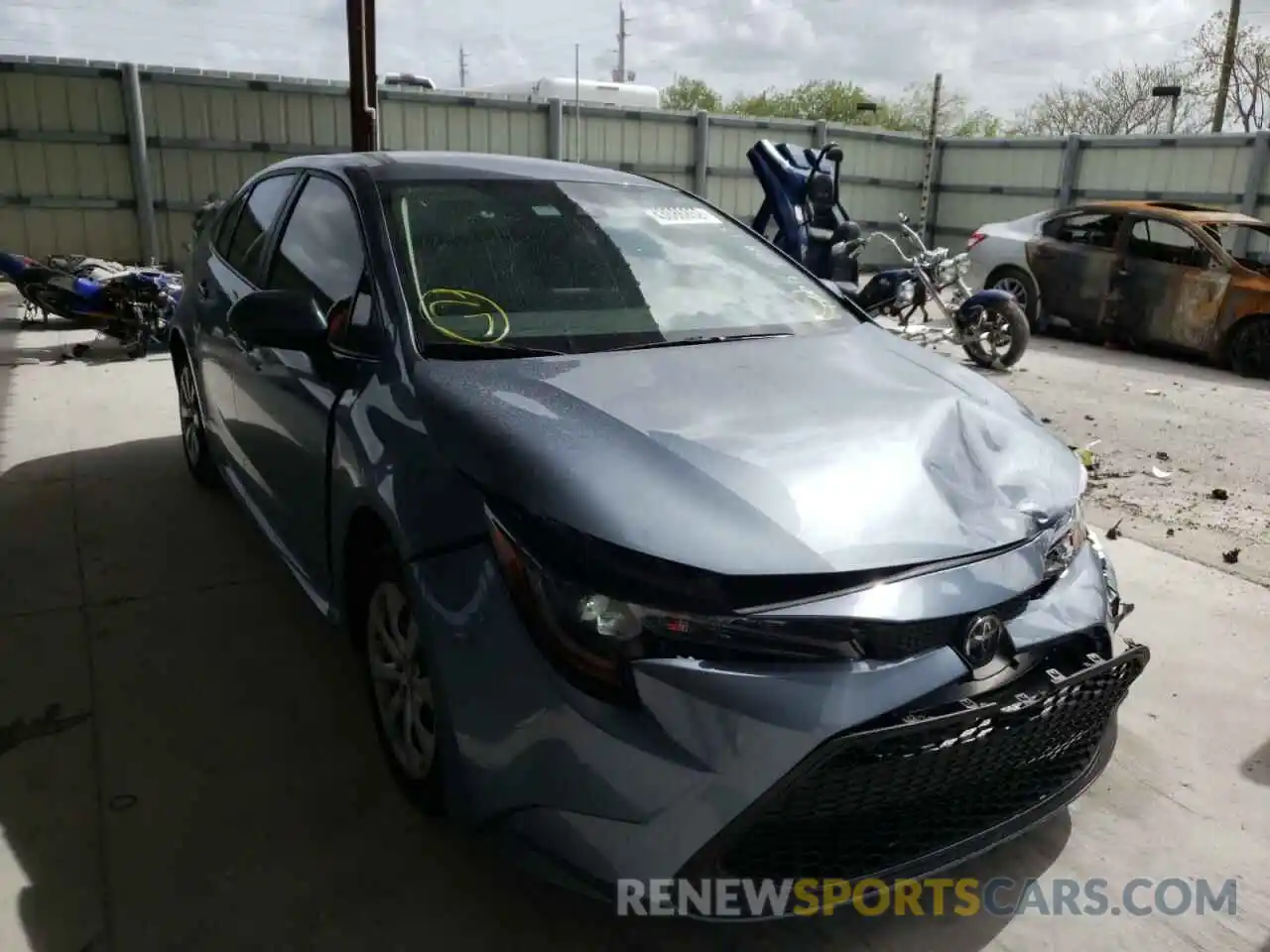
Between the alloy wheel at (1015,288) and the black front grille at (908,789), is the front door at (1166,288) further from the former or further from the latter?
the black front grille at (908,789)

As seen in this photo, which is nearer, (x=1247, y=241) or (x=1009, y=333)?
(x=1009, y=333)

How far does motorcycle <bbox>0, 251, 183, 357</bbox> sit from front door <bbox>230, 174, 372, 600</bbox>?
5.19m

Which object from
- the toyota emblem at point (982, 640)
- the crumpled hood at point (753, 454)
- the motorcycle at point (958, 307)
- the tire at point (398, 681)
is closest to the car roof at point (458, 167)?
the crumpled hood at point (753, 454)

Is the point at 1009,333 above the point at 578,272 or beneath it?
beneath

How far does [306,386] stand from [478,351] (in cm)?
62

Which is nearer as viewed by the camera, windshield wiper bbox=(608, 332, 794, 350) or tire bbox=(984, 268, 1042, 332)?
windshield wiper bbox=(608, 332, 794, 350)

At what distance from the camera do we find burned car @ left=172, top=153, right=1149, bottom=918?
5.40 ft

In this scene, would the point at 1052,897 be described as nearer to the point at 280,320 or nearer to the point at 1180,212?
the point at 280,320

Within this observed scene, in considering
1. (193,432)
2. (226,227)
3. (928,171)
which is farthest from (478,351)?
(928,171)

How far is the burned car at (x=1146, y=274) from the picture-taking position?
324 inches

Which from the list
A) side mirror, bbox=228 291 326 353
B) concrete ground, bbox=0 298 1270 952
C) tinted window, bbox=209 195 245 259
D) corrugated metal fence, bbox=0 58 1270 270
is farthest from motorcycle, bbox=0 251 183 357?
side mirror, bbox=228 291 326 353

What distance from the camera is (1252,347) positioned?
816 centimetres

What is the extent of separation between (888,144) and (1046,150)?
8.11ft

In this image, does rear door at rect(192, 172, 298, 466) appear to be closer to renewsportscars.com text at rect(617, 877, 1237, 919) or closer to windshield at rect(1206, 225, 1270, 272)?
renewsportscars.com text at rect(617, 877, 1237, 919)
